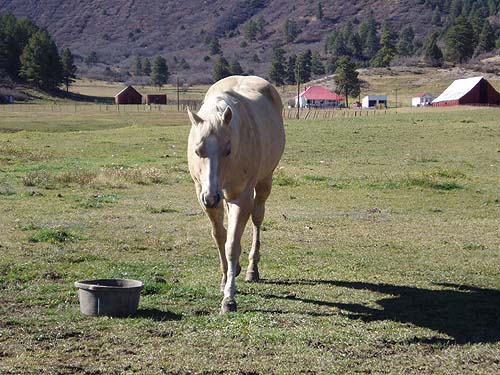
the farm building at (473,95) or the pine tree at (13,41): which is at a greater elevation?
the pine tree at (13,41)

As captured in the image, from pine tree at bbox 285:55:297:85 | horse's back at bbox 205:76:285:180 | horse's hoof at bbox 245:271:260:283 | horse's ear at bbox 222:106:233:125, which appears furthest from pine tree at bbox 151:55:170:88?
horse's ear at bbox 222:106:233:125

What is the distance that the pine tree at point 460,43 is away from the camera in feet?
566

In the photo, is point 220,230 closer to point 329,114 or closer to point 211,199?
point 211,199

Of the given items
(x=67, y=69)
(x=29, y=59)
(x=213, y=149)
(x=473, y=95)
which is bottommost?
(x=213, y=149)

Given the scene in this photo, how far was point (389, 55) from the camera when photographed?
17912 centimetres

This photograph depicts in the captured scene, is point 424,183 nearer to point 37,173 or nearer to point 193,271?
point 37,173

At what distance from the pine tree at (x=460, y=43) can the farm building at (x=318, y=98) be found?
49704 mm

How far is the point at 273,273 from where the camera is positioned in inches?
473

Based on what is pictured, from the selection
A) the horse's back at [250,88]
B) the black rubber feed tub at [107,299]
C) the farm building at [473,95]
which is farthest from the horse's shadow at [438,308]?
the farm building at [473,95]

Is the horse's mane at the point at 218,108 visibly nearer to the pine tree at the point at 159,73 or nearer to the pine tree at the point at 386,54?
the pine tree at the point at 386,54

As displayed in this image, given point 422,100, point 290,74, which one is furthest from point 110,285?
point 290,74

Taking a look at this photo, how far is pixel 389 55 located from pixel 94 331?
6931 inches

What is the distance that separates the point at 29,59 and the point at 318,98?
145ft

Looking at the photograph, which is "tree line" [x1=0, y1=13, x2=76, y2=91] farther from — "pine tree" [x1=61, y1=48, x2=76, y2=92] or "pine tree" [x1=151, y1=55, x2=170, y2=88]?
"pine tree" [x1=151, y1=55, x2=170, y2=88]
